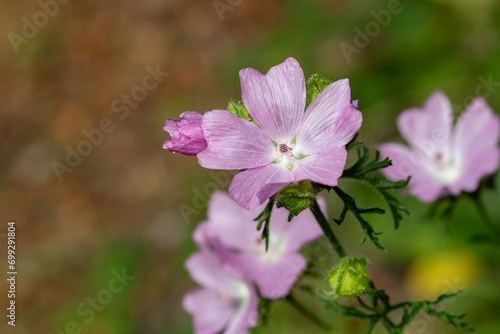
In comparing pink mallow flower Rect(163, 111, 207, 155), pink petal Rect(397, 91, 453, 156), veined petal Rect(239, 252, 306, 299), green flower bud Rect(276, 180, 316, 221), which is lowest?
pink petal Rect(397, 91, 453, 156)

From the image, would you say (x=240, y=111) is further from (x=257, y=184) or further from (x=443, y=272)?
(x=443, y=272)

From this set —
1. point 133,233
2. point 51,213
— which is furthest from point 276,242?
point 51,213

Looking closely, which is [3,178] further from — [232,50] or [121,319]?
[232,50]

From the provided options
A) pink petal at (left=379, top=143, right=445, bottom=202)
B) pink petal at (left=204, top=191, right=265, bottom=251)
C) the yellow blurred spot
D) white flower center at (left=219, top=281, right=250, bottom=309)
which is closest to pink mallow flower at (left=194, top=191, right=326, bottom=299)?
pink petal at (left=204, top=191, right=265, bottom=251)

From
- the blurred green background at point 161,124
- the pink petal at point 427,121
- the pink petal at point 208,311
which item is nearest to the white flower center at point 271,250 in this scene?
the pink petal at point 208,311

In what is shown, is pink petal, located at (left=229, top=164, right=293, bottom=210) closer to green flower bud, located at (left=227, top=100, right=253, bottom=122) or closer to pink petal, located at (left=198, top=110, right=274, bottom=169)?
pink petal, located at (left=198, top=110, right=274, bottom=169)

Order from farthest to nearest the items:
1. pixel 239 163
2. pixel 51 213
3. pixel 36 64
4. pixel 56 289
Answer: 1. pixel 36 64
2. pixel 51 213
3. pixel 56 289
4. pixel 239 163
